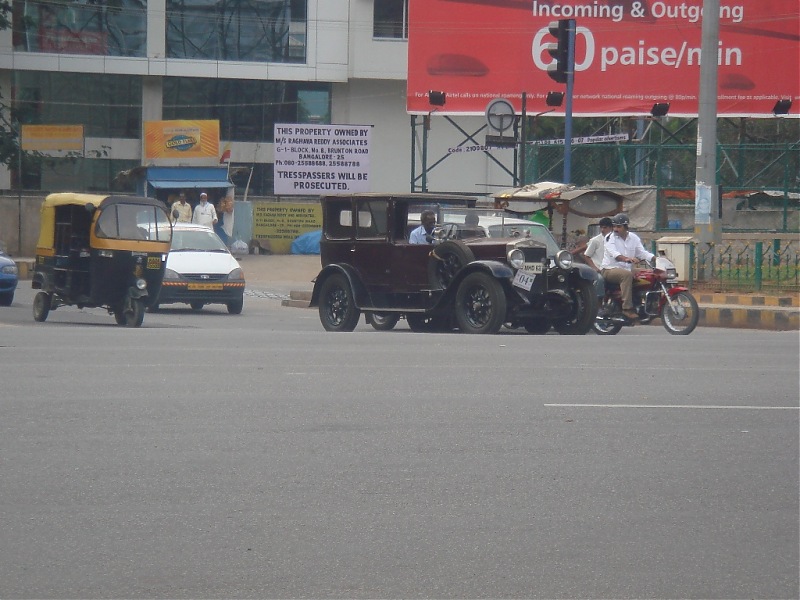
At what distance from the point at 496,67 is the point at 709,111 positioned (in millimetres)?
11490

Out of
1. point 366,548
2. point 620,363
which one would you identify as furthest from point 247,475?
point 620,363

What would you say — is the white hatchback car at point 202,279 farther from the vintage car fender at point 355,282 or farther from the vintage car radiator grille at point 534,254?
the vintage car radiator grille at point 534,254

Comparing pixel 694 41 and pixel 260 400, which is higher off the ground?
pixel 694 41

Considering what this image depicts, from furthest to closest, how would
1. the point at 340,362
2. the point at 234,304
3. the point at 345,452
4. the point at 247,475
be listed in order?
the point at 234,304 < the point at 340,362 < the point at 345,452 < the point at 247,475

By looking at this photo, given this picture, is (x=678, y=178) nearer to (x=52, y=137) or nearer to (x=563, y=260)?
(x=563, y=260)

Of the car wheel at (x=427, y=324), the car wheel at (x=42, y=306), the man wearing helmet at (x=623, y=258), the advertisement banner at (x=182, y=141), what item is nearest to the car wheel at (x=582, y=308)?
the man wearing helmet at (x=623, y=258)

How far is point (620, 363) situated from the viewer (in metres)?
11.2

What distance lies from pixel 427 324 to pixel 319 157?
55.8ft

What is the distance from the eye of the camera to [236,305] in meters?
20.7

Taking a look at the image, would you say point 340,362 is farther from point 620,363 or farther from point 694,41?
point 694,41

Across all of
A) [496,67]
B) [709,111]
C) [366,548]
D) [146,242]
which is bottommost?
[366,548]

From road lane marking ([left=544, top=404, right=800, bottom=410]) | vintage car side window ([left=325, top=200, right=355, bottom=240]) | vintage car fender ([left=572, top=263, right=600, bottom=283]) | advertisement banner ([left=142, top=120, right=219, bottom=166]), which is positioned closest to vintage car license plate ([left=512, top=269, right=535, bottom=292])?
vintage car fender ([left=572, top=263, right=600, bottom=283])

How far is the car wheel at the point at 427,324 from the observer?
1625 cm

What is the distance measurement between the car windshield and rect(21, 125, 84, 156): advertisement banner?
14.7 m
